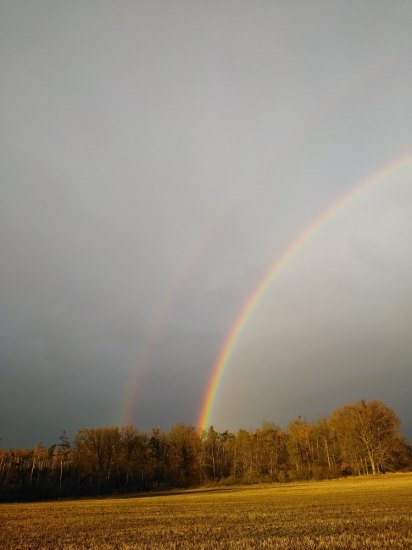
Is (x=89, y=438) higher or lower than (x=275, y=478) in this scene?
higher

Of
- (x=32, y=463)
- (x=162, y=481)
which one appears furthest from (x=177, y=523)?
(x=32, y=463)

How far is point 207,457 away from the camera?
132 meters

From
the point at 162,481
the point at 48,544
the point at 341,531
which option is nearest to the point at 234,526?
the point at 341,531

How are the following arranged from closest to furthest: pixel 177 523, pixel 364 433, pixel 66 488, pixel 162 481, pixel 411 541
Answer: pixel 411 541
pixel 177 523
pixel 66 488
pixel 364 433
pixel 162 481

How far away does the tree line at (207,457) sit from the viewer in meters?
106

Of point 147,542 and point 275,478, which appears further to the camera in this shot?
point 275,478

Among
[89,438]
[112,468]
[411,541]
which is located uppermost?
[89,438]

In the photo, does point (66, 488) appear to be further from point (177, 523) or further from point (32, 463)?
point (177, 523)

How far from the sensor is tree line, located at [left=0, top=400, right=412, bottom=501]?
106 metres

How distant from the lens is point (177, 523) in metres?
25.2

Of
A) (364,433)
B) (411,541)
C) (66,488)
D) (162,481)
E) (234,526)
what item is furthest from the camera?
(162,481)

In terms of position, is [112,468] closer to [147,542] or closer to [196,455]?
[196,455]

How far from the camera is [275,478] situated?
365ft

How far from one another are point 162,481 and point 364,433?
58.8 m
